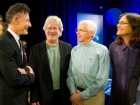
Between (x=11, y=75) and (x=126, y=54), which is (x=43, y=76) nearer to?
(x=11, y=75)

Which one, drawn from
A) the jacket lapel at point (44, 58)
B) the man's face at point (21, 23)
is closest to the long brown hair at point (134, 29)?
the jacket lapel at point (44, 58)

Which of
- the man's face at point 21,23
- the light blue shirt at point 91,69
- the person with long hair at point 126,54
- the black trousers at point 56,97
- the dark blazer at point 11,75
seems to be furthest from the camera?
the black trousers at point 56,97

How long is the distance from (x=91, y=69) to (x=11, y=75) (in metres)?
0.89

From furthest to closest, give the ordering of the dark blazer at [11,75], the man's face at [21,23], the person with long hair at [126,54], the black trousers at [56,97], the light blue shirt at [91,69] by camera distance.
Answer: the black trousers at [56,97] < the light blue shirt at [91,69] < the person with long hair at [126,54] < the man's face at [21,23] < the dark blazer at [11,75]

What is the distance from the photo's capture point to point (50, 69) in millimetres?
2486

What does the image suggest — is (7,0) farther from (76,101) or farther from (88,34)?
(76,101)

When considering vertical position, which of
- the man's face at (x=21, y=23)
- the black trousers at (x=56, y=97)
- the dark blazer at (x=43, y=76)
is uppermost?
the man's face at (x=21, y=23)

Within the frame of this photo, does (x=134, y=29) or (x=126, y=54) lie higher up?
(x=134, y=29)

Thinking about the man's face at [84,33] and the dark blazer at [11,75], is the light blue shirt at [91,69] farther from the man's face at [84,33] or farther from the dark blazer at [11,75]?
the dark blazer at [11,75]

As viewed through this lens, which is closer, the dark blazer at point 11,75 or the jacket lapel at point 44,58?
the dark blazer at point 11,75

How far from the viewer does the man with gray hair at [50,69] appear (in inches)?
97.5

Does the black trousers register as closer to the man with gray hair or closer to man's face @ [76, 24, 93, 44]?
Result: the man with gray hair

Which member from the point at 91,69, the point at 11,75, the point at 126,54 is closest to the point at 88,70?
the point at 91,69

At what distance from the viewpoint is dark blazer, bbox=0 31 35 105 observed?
192 centimetres
